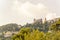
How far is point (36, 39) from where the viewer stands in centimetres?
2412

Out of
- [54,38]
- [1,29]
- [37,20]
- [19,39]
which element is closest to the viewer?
[54,38]

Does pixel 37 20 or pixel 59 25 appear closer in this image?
pixel 59 25

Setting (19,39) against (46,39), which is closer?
(46,39)

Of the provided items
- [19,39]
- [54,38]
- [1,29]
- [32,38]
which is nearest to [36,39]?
[32,38]

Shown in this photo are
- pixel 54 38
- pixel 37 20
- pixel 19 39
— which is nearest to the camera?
pixel 54 38

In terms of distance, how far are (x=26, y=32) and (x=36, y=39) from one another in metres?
4.39

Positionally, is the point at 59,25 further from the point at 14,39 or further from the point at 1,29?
the point at 1,29

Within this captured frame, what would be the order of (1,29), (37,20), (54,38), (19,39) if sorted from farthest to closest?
(1,29) < (37,20) < (19,39) < (54,38)

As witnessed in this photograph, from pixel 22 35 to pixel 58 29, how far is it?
4901 millimetres

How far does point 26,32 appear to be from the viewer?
28.3 m

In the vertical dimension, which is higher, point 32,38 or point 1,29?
point 32,38

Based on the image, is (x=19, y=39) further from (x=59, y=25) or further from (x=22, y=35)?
(x=59, y=25)

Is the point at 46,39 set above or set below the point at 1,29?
above

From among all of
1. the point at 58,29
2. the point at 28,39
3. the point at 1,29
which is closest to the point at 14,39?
the point at 28,39
